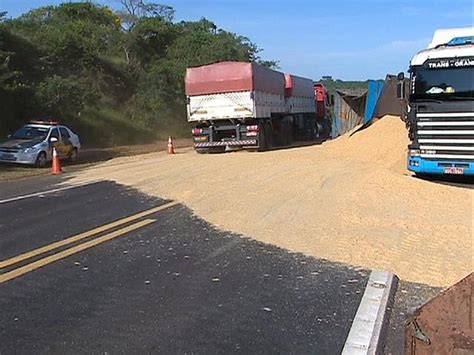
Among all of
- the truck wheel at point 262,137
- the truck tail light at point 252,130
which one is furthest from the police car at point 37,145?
the truck wheel at point 262,137

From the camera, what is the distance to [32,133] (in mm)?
21812

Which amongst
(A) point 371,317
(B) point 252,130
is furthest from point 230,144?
(A) point 371,317

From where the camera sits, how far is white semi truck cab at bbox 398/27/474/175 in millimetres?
14375

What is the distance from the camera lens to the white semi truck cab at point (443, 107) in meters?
14.4

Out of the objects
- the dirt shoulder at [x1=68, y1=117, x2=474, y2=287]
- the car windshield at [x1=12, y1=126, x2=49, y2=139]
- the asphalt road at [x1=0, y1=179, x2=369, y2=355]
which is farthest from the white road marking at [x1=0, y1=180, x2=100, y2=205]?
→ the car windshield at [x1=12, y1=126, x2=49, y2=139]

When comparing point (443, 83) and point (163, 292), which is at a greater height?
point (443, 83)

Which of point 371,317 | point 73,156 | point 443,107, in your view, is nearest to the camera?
point 371,317

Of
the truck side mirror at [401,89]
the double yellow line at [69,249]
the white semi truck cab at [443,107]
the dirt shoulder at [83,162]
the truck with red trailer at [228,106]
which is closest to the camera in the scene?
the double yellow line at [69,249]

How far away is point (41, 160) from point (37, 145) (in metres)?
0.51

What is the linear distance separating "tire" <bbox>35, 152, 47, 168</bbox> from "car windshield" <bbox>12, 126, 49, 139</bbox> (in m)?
0.84

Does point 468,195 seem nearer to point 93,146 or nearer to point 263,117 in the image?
point 263,117

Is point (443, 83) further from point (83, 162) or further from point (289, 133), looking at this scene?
point (289, 133)

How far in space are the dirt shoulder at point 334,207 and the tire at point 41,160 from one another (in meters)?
4.14

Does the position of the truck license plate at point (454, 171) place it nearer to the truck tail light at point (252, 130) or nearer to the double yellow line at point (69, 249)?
the double yellow line at point (69, 249)
